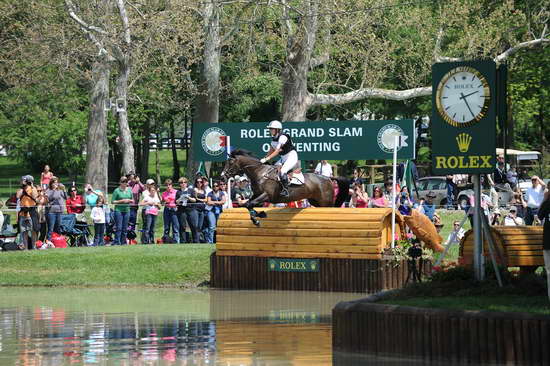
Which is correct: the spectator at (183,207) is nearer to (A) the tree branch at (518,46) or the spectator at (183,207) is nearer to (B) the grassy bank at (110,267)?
(B) the grassy bank at (110,267)

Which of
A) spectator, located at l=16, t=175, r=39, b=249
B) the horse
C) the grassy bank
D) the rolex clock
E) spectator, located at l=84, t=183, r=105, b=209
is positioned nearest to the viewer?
the rolex clock

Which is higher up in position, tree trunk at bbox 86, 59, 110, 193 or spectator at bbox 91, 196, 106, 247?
tree trunk at bbox 86, 59, 110, 193

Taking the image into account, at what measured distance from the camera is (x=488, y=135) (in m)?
17.0

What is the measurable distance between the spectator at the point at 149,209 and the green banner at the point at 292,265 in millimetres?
8195

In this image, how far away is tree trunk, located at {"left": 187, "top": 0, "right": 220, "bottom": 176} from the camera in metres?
45.4

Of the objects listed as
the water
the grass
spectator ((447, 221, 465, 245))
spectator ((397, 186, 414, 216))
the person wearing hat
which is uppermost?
spectator ((397, 186, 414, 216))

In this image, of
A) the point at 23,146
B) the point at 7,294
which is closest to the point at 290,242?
the point at 7,294

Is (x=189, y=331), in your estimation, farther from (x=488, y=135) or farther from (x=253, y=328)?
(x=488, y=135)

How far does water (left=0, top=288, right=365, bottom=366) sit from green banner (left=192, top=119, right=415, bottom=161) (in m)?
8.36

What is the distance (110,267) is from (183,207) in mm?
5097

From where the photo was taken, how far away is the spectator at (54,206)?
108ft

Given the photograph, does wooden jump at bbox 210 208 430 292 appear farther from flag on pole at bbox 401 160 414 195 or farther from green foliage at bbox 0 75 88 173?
green foliage at bbox 0 75 88 173

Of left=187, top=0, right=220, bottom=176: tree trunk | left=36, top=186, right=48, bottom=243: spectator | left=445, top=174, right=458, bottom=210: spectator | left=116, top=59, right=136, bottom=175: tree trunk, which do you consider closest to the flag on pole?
left=445, top=174, right=458, bottom=210: spectator

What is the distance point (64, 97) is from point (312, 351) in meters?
45.8
